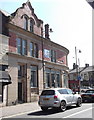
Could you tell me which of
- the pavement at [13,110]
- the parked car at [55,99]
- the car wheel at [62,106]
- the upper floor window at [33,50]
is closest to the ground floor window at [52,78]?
the upper floor window at [33,50]

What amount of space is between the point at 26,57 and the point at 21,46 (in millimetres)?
1314

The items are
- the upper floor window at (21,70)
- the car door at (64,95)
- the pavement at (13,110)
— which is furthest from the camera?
the upper floor window at (21,70)

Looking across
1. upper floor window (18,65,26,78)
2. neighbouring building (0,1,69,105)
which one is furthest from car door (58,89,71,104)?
upper floor window (18,65,26,78)

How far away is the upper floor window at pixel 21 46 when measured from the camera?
23.4 meters

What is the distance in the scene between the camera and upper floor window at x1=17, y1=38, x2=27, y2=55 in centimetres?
2338

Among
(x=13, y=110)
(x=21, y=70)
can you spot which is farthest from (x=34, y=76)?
(x=13, y=110)

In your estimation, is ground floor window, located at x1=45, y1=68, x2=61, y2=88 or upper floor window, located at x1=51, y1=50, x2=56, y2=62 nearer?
ground floor window, located at x1=45, y1=68, x2=61, y2=88

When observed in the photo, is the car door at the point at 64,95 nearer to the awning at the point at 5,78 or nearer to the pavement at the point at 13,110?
the pavement at the point at 13,110

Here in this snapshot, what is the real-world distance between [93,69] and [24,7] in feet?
209


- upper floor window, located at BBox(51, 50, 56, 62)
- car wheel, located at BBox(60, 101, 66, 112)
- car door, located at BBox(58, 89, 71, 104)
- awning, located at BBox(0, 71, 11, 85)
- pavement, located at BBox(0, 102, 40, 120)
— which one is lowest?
pavement, located at BBox(0, 102, 40, 120)

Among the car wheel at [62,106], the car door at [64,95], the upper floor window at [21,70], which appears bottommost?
the car wheel at [62,106]

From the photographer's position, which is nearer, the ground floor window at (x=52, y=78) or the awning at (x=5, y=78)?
the awning at (x=5, y=78)

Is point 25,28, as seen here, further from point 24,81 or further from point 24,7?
point 24,81

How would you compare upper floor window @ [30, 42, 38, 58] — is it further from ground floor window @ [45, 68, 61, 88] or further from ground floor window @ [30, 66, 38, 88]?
ground floor window @ [45, 68, 61, 88]
